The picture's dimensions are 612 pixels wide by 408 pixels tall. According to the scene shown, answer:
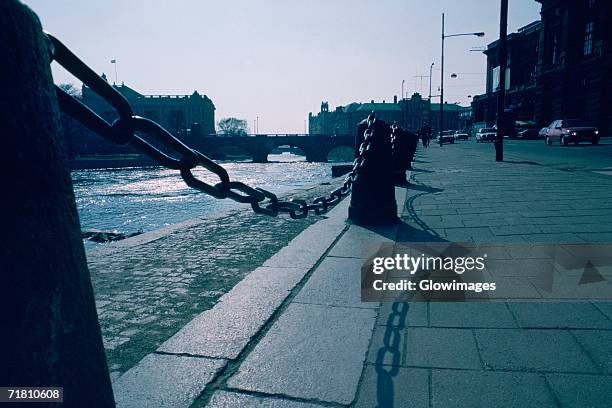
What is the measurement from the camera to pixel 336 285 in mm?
2926

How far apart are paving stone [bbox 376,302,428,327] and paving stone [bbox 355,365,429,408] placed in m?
0.48

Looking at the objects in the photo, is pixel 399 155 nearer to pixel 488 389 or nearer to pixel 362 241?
pixel 362 241

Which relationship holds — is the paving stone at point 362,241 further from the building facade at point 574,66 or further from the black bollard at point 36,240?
the building facade at point 574,66

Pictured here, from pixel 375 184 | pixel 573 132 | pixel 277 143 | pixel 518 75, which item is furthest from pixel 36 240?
pixel 277 143

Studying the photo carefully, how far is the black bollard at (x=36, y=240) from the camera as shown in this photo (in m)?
0.81

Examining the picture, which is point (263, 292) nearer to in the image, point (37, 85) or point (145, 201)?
point (37, 85)

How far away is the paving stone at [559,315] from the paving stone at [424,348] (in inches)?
15.5

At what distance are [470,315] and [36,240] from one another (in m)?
2.22

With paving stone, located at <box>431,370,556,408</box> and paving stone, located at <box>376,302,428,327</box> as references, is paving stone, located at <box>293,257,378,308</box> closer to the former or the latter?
paving stone, located at <box>376,302,428,327</box>

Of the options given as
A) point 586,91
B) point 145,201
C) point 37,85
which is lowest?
point 145,201

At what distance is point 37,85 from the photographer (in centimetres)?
88

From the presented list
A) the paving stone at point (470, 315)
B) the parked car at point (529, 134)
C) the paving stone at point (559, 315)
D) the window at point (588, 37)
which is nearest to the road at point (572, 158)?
the paving stone at point (559, 315)

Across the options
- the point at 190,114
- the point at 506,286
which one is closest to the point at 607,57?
the point at 506,286

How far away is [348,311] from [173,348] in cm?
101
